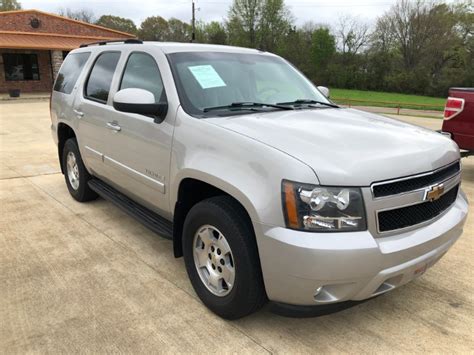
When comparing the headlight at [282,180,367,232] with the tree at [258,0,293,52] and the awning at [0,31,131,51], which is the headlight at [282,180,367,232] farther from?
the tree at [258,0,293,52]

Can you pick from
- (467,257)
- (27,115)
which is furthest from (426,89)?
(467,257)

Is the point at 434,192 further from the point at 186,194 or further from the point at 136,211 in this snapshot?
the point at 136,211

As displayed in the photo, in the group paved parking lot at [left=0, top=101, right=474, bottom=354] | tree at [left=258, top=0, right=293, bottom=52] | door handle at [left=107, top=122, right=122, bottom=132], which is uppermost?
tree at [left=258, top=0, right=293, bottom=52]

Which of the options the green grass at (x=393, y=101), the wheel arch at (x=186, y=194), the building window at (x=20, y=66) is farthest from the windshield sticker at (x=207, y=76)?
the building window at (x=20, y=66)

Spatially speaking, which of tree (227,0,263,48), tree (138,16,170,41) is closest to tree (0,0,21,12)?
tree (138,16,170,41)

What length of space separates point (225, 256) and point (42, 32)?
31.5 m

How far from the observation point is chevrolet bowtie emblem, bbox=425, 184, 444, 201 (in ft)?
8.27

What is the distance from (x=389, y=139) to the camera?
8.91 feet

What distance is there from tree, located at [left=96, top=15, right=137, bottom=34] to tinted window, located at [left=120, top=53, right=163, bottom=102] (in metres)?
75.3

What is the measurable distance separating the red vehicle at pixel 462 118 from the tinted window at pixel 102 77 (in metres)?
4.76

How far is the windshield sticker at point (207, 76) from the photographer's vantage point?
3.31 m

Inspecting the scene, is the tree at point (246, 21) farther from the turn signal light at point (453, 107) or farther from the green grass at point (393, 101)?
the turn signal light at point (453, 107)

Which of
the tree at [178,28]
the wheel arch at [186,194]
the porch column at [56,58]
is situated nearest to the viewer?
the wheel arch at [186,194]

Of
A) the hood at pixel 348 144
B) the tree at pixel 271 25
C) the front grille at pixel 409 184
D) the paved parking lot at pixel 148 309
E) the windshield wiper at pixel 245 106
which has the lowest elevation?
the paved parking lot at pixel 148 309
